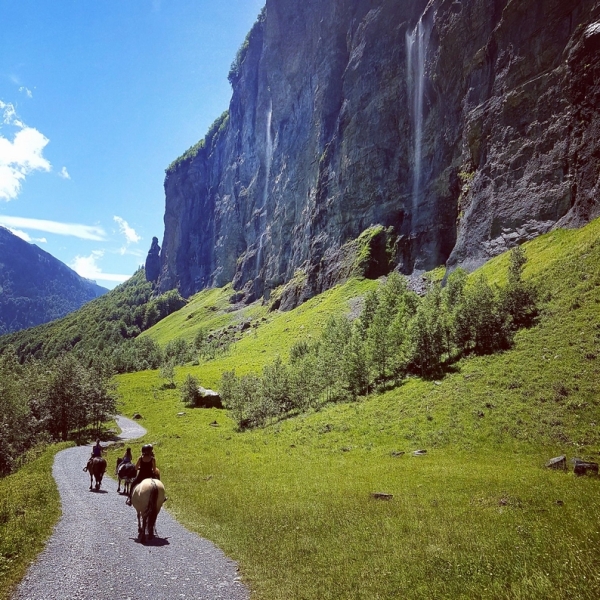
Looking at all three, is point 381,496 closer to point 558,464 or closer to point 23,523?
point 558,464

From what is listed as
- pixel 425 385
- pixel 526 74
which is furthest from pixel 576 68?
pixel 425 385

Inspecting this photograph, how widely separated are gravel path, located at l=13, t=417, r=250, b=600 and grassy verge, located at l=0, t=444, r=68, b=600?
0.38 m

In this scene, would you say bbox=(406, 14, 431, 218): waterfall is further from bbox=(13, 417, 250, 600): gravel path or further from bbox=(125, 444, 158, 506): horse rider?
bbox=(13, 417, 250, 600): gravel path

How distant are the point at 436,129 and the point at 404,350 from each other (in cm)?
8829

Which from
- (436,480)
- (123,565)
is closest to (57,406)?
(123,565)

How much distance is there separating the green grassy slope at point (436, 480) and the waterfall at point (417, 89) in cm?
6630

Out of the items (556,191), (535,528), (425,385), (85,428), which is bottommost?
(85,428)

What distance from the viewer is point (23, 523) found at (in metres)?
16.3

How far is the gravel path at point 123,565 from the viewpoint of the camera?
452 inches

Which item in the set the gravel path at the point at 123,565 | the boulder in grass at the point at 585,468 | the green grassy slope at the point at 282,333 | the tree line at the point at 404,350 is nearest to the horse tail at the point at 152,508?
the gravel path at the point at 123,565

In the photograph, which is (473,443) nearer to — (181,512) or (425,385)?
(425,385)

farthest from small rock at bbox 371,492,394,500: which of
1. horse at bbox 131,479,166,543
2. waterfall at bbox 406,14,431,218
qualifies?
waterfall at bbox 406,14,431,218

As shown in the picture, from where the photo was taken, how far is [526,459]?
88.2 feet

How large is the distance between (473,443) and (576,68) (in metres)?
83.0
